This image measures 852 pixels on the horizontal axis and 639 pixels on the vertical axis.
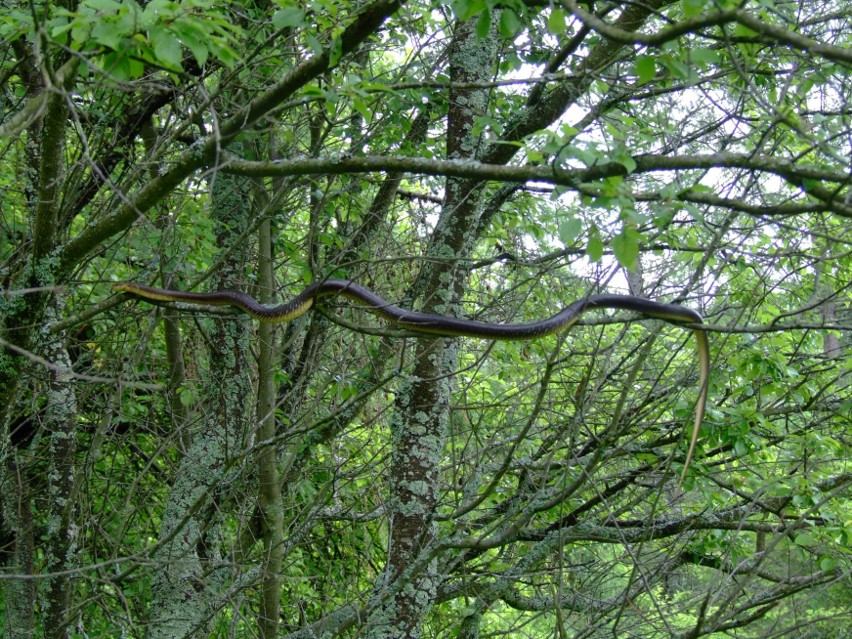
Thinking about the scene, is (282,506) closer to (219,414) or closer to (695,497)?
(219,414)

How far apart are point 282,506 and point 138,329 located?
1.73 meters

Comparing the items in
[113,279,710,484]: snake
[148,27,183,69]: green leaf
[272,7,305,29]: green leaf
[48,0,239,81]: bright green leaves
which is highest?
[272,7,305,29]: green leaf

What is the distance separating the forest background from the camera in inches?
135

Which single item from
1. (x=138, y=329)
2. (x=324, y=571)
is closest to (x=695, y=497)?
(x=324, y=571)

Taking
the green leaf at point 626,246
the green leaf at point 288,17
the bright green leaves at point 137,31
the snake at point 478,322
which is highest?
the green leaf at point 288,17

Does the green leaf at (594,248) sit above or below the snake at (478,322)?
below

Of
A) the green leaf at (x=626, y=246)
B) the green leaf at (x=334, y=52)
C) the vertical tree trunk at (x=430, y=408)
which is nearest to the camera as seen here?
the green leaf at (x=626, y=246)

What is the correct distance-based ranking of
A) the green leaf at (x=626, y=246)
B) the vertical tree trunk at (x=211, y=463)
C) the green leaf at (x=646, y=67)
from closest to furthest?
the green leaf at (x=626, y=246), the green leaf at (x=646, y=67), the vertical tree trunk at (x=211, y=463)

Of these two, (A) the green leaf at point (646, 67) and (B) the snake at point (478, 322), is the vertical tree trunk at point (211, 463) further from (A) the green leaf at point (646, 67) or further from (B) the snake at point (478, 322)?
(A) the green leaf at point (646, 67)

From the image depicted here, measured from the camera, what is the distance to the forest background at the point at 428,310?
3432mm

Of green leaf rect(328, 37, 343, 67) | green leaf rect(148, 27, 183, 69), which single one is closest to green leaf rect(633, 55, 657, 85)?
green leaf rect(328, 37, 343, 67)

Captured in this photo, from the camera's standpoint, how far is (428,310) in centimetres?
503

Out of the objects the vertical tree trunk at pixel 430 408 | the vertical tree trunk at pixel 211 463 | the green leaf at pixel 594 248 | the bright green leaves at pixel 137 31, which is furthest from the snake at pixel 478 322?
the bright green leaves at pixel 137 31

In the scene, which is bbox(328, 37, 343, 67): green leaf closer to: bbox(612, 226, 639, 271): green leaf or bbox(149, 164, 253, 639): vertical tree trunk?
bbox(612, 226, 639, 271): green leaf
